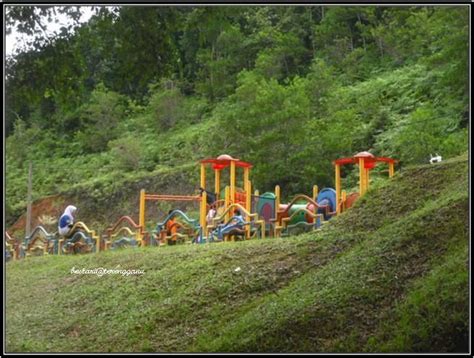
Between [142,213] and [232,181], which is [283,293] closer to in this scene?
[142,213]

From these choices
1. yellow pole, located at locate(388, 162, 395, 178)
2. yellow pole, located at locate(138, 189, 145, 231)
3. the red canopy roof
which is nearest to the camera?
yellow pole, located at locate(388, 162, 395, 178)

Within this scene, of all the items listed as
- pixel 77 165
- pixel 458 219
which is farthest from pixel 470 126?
pixel 77 165

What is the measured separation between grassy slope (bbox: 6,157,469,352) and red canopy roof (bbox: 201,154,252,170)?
1.28 metres

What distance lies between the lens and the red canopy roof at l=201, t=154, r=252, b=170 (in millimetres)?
7586

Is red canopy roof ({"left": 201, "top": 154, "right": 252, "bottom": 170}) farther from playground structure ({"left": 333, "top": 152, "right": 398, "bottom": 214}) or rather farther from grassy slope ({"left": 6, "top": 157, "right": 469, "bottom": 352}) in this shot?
grassy slope ({"left": 6, "top": 157, "right": 469, "bottom": 352})

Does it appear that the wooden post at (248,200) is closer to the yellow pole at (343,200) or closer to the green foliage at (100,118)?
the yellow pole at (343,200)

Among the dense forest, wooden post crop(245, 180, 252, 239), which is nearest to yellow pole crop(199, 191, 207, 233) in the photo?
wooden post crop(245, 180, 252, 239)

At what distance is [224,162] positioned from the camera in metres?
7.73

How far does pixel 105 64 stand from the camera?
5.86m

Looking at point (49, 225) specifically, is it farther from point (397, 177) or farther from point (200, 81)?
point (397, 177)

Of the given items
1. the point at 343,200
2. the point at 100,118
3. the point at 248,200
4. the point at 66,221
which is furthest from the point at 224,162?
the point at 100,118

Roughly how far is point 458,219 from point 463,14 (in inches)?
59.1

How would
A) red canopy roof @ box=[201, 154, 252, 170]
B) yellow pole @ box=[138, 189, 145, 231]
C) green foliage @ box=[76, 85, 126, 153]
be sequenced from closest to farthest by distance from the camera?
green foliage @ box=[76, 85, 126, 153] → yellow pole @ box=[138, 189, 145, 231] → red canopy roof @ box=[201, 154, 252, 170]

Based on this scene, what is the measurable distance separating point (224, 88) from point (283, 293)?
1857 mm
